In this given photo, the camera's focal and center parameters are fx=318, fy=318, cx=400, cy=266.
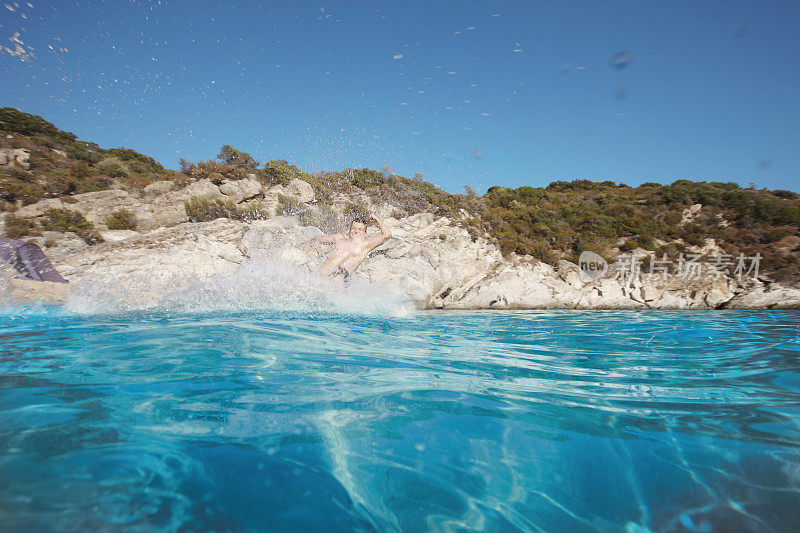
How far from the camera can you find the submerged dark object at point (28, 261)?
6.73 metres

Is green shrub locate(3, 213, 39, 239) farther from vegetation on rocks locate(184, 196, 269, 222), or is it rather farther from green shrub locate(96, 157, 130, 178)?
green shrub locate(96, 157, 130, 178)

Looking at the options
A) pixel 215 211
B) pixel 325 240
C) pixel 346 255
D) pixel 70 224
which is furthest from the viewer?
pixel 215 211

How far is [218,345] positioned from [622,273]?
573 inches

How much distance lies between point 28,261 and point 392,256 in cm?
899

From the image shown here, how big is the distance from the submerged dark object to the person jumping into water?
583 centimetres

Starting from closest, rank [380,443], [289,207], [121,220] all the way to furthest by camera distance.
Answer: [380,443] → [121,220] → [289,207]

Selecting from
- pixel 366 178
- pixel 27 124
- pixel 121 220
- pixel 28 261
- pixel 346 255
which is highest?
pixel 27 124

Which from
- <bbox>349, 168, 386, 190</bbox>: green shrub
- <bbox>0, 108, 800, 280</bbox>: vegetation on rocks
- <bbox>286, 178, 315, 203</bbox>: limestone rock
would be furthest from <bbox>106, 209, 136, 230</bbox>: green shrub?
<bbox>349, 168, 386, 190</bbox>: green shrub

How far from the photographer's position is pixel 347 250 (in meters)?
8.91

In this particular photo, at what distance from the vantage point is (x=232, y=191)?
1260 cm

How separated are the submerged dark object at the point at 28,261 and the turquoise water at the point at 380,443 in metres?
5.84

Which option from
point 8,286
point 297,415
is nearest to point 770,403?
point 297,415

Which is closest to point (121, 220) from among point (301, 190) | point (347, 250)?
point (301, 190)

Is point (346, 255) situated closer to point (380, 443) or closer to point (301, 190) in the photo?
point (301, 190)
